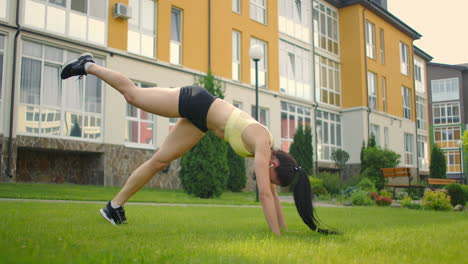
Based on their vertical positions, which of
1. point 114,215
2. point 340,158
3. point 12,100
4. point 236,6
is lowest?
point 114,215

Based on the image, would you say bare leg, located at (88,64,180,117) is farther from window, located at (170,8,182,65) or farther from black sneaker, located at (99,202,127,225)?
window, located at (170,8,182,65)

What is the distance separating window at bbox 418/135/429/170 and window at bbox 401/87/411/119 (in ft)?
10.8

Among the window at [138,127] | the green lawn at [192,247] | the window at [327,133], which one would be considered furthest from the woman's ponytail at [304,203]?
the window at [327,133]

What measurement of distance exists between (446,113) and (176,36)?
42.5 metres

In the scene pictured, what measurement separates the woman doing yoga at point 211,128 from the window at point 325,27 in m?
23.2

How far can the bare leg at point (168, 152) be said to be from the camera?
439 cm

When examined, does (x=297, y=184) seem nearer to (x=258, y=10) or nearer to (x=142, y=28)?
(x=142, y=28)

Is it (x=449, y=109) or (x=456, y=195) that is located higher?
(x=449, y=109)

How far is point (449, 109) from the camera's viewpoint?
50.5m

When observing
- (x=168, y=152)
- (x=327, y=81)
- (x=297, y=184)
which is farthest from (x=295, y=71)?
(x=297, y=184)

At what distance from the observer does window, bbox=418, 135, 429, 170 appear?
35562 mm

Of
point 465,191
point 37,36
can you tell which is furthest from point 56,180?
point 465,191

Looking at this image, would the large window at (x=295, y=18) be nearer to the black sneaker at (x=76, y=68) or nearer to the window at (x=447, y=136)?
the black sneaker at (x=76, y=68)

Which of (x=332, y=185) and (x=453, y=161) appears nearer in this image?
(x=332, y=185)
